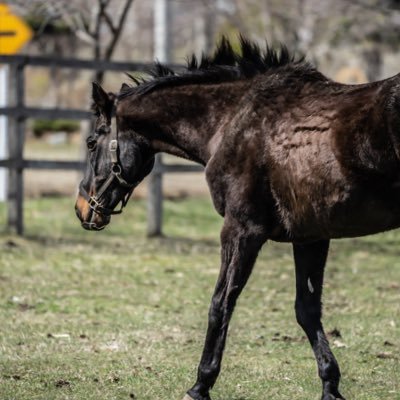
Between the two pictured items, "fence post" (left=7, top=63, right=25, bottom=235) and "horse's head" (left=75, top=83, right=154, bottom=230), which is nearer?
"horse's head" (left=75, top=83, right=154, bottom=230)

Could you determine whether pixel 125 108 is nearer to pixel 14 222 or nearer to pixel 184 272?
pixel 184 272

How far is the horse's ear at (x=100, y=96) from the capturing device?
232 inches

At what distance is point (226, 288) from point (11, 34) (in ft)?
31.3

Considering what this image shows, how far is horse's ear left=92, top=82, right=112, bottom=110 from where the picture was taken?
5.88 metres

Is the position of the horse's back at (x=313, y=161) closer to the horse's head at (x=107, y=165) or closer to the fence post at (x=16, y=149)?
the horse's head at (x=107, y=165)

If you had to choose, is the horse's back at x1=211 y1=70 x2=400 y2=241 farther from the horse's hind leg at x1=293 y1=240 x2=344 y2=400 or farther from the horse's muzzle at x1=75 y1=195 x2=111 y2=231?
the horse's muzzle at x1=75 y1=195 x2=111 y2=231

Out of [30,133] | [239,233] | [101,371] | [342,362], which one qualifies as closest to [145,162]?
[239,233]

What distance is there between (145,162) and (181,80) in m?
A: 0.59

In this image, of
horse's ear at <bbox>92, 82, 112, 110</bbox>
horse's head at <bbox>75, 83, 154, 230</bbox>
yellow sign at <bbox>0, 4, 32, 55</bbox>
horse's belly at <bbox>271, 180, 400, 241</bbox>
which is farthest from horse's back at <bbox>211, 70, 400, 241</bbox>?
yellow sign at <bbox>0, 4, 32, 55</bbox>

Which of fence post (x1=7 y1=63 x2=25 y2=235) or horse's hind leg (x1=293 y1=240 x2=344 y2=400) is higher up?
fence post (x1=7 y1=63 x2=25 y2=235)

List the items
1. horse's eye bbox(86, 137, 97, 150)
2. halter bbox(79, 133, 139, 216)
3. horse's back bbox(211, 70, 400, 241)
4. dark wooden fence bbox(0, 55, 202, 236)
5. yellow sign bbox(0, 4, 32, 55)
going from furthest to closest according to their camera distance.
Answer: yellow sign bbox(0, 4, 32, 55), dark wooden fence bbox(0, 55, 202, 236), horse's eye bbox(86, 137, 97, 150), halter bbox(79, 133, 139, 216), horse's back bbox(211, 70, 400, 241)

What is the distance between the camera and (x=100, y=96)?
5.89m

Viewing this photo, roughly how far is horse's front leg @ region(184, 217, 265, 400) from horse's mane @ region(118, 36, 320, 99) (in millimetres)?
1082

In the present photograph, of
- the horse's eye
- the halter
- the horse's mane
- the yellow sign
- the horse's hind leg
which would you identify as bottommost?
the horse's hind leg
